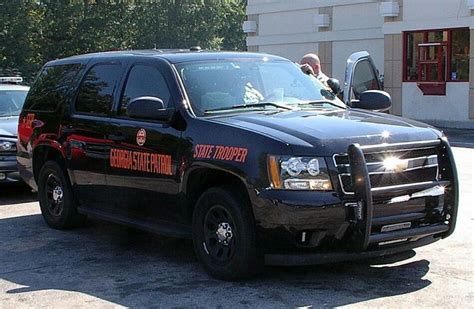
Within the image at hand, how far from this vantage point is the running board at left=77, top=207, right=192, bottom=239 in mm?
6352

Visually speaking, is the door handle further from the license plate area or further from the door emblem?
the license plate area

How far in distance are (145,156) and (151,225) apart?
2.00 feet

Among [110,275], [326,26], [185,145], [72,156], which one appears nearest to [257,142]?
[185,145]

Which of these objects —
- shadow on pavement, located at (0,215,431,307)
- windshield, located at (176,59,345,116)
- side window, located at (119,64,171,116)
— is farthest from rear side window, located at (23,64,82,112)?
windshield, located at (176,59,345,116)

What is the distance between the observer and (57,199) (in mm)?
8211

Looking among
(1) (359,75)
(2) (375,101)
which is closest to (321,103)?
(2) (375,101)

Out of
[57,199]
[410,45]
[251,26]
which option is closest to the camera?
[57,199]

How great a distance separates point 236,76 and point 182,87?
21.2 inches

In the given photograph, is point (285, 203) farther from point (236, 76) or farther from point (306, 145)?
point (236, 76)

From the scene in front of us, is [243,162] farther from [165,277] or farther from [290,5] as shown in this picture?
[290,5]

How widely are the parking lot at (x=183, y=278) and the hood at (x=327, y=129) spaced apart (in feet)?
3.64

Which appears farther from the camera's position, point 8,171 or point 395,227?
point 8,171

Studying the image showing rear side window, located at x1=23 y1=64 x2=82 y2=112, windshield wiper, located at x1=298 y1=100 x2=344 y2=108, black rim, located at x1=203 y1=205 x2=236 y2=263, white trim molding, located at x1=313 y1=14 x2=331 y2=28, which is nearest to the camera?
black rim, located at x1=203 y1=205 x2=236 y2=263

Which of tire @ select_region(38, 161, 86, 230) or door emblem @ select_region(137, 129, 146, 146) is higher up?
door emblem @ select_region(137, 129, 146, 146)
